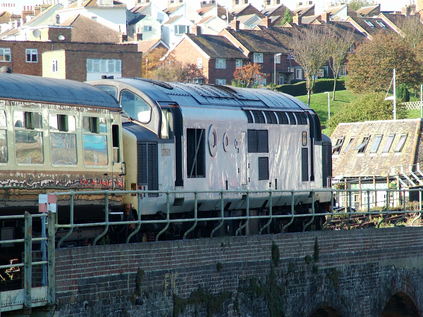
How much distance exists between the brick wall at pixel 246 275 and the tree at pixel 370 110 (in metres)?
45.7

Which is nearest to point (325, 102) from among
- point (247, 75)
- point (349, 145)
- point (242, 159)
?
point (247, 75)

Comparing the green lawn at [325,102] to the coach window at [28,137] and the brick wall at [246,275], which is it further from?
the coach window at [28,137]

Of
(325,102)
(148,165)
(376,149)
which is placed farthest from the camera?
(325,102)

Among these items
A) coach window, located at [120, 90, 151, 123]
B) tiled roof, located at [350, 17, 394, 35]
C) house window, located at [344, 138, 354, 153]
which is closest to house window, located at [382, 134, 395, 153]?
house window, located at [344, 138, 354, 153]

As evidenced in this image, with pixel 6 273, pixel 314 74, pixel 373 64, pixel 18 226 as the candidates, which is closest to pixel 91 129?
pixel 18 226

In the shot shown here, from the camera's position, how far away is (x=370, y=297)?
73.9ft

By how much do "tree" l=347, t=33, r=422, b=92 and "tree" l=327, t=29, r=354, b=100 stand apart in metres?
7.40

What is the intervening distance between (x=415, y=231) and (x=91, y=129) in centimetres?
898

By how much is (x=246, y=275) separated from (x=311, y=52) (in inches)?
3308

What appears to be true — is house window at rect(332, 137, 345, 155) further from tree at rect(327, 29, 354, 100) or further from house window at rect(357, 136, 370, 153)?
tree at rect(327, 29, 354, 100)

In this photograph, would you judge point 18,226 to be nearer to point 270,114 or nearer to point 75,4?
point 270,114

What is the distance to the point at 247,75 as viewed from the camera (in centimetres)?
10081

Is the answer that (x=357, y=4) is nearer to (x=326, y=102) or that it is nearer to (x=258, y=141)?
(x=326, y=102)

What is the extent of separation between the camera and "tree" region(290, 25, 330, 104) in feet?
330
